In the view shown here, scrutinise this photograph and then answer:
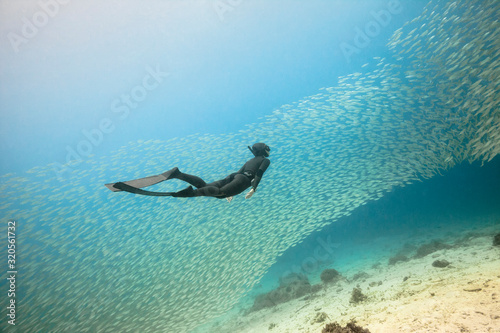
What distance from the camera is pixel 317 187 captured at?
42.4ft

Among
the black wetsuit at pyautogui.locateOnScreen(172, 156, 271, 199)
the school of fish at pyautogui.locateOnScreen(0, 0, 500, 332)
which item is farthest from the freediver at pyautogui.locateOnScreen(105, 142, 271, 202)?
the school of fish at pyautogui.locateOnScreen(0, 0, 500, 332)

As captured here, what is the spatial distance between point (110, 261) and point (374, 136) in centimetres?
1810

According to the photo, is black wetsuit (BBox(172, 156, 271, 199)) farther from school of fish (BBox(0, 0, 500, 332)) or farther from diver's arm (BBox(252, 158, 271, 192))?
school of fish (BBox(0, 0, 500, 332))

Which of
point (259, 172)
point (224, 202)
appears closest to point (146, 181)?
point (259, 172)

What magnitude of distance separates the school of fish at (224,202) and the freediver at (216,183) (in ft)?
26.2

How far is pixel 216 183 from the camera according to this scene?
3.80m

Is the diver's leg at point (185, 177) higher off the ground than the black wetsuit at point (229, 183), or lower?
higher

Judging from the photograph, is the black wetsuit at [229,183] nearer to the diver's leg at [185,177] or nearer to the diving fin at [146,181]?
the diver's leg at [185,177]

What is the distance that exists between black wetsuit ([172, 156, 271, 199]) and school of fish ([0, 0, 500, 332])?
316 inches

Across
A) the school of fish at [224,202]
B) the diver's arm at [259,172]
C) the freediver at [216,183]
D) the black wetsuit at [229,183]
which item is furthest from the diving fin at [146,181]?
the school of fish at [224,202]

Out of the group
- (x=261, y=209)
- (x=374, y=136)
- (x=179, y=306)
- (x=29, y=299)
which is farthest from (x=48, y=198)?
(x=374, y=136)

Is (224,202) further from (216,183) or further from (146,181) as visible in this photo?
(146,181)

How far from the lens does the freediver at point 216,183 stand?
119 inches

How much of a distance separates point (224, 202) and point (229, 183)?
10244 millimetres
